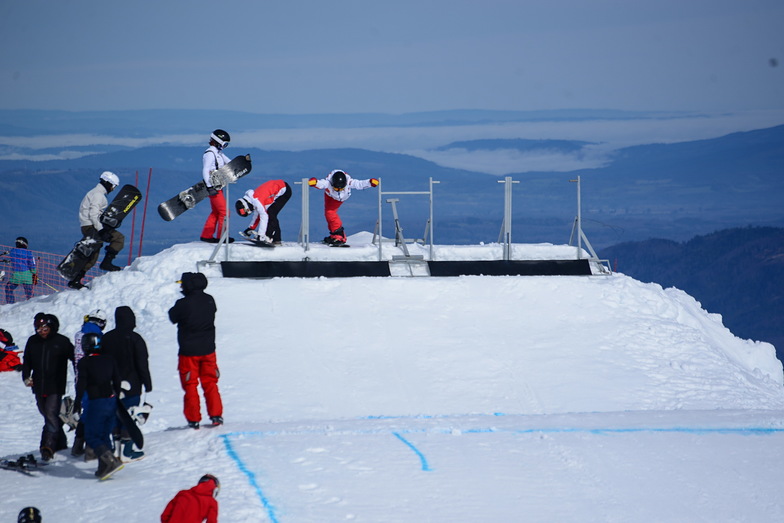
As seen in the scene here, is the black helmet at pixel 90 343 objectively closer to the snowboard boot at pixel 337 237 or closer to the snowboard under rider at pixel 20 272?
the snowboard boot at pixel 337 237

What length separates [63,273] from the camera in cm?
1828

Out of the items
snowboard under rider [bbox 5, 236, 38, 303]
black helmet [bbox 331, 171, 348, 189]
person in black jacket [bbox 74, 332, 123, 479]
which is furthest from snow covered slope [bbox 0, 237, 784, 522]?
snowboard under rider [bbox 5, 236, 38, 303]

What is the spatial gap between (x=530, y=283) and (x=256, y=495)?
980cm

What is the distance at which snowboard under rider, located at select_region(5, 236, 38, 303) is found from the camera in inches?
806

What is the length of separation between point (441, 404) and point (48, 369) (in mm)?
5541

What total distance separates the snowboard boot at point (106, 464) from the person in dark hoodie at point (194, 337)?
4.92 feet

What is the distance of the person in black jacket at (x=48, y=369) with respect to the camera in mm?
9961

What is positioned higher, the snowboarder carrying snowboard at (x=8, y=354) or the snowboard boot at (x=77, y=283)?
the snowboard boot at (x=77, y=283)

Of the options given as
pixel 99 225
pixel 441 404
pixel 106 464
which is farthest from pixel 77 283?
pixel 106 464

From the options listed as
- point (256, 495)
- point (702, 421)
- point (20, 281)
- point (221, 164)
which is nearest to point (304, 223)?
point (221, 164)

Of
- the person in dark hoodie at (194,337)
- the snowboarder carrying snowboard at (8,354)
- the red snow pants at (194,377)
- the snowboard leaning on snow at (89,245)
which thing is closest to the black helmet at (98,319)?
the person in dark hoodie at (194,337)

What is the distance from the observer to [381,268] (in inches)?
708

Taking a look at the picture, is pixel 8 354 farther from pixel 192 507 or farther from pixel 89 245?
pixel 192 507

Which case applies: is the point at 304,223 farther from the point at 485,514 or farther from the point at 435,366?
the point at 485,514
